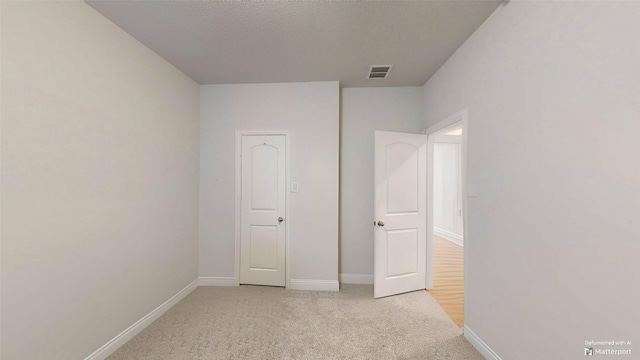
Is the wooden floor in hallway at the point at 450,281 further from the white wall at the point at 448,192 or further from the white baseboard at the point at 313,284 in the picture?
the white baseboard at the point at 313,284

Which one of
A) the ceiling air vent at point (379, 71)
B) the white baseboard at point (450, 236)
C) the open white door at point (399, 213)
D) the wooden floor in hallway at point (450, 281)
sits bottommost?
the wooden floor in hallway at point (450, 281)

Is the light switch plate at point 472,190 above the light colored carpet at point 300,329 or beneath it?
above

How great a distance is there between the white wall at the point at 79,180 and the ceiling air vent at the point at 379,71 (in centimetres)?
231

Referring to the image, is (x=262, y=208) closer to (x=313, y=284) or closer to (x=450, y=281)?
(x=313, y=284)

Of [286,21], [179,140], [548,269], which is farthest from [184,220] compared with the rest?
[548,269]

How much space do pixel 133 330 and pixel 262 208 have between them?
1697mm

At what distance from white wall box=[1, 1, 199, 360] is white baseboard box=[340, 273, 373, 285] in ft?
6.94

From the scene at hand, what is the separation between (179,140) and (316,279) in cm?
242

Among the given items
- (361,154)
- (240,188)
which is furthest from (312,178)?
(240,188)

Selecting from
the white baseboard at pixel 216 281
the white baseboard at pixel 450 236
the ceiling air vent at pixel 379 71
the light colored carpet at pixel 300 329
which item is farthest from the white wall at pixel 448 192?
the white baseboard at pixel 216 281

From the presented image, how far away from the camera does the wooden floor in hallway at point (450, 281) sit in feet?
8.44

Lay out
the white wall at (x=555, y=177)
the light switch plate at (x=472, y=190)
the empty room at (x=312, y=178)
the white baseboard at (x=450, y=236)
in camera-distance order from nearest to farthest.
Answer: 1. the white wall at (x=555, y=177)
2. the empty room at (x=312, y=178)
3. the light switch plate at (x=472, y=190)
4. the white baseboard at (x=450, y=236)

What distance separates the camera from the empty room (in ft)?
3.94

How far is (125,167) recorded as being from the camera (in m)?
2.06
